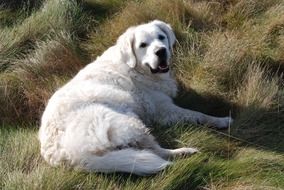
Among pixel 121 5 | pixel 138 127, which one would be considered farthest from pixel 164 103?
pixel 121 5

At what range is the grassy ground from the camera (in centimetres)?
428

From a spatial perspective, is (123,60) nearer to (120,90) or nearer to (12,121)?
(120,90)

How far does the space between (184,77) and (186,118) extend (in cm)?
87

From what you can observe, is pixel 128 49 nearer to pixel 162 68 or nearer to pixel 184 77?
pixel 162 68

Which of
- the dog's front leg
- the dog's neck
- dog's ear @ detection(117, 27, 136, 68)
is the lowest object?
the dog's front leg

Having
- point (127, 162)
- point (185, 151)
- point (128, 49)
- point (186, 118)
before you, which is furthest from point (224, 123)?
point (127, 162)

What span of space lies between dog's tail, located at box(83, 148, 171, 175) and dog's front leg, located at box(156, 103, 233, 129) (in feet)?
3.14

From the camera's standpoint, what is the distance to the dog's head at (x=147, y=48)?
5207 mm

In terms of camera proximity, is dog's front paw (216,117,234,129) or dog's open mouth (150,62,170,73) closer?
dog's front paw (216,117,234,129)

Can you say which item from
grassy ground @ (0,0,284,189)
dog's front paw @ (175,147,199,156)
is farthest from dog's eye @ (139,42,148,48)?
dog's front paw @ (175,147,199,156)

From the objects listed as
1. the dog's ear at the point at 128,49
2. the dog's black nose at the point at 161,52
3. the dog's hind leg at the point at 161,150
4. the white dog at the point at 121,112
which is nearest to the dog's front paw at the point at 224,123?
the white dog at the point at 121,112

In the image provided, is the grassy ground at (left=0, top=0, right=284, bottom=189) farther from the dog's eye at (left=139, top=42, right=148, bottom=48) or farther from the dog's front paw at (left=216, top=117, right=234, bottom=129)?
the dog's eye at (left=139, top=42, right=148, bottom=48)

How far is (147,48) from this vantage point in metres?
5.28

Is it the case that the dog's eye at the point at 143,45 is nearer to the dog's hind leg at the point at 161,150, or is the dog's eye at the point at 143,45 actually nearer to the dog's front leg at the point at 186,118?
the dog's front leg at the point at 186,118
